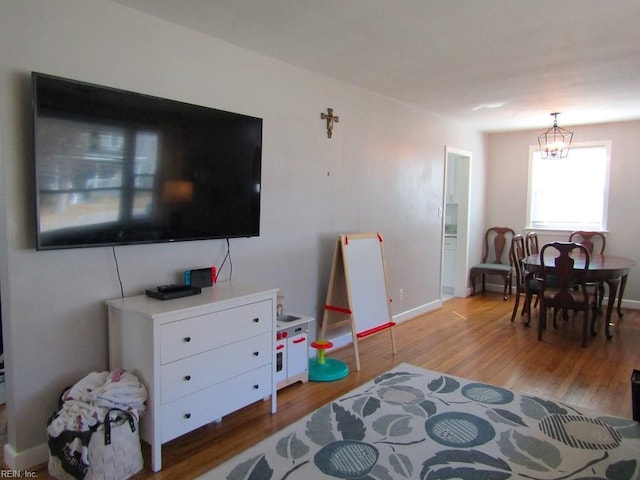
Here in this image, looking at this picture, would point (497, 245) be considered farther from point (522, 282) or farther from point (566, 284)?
point (566, 284)

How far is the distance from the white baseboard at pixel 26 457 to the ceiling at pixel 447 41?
2351 millimetres

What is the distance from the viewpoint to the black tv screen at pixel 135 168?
2.06 metres

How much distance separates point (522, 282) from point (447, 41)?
3647mm

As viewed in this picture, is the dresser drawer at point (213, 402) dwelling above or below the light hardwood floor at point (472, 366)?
above

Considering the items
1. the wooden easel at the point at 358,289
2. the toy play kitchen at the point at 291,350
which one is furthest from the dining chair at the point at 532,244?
the toy play kitchen at the point at 291,350

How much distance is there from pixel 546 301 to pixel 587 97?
2.03 metres

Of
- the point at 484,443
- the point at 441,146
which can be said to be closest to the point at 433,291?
the point at 441,146

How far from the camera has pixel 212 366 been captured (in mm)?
2379

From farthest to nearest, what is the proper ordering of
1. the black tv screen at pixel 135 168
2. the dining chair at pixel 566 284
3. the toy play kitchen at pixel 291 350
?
1. the dining chair at pixel 566 284
2. the toy play kitchen at pixel 291 350
3. the black tv screen at pixel 135 168

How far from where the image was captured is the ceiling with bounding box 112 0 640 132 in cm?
237

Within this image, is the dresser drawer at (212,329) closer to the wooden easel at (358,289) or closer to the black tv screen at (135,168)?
the black tv screen at (135,168)

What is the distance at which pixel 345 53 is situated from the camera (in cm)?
310

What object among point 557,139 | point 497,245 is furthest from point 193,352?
point 557,139

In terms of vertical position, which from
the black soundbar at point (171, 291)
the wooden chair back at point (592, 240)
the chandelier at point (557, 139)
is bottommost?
the black soundbar at point (171, 291)
